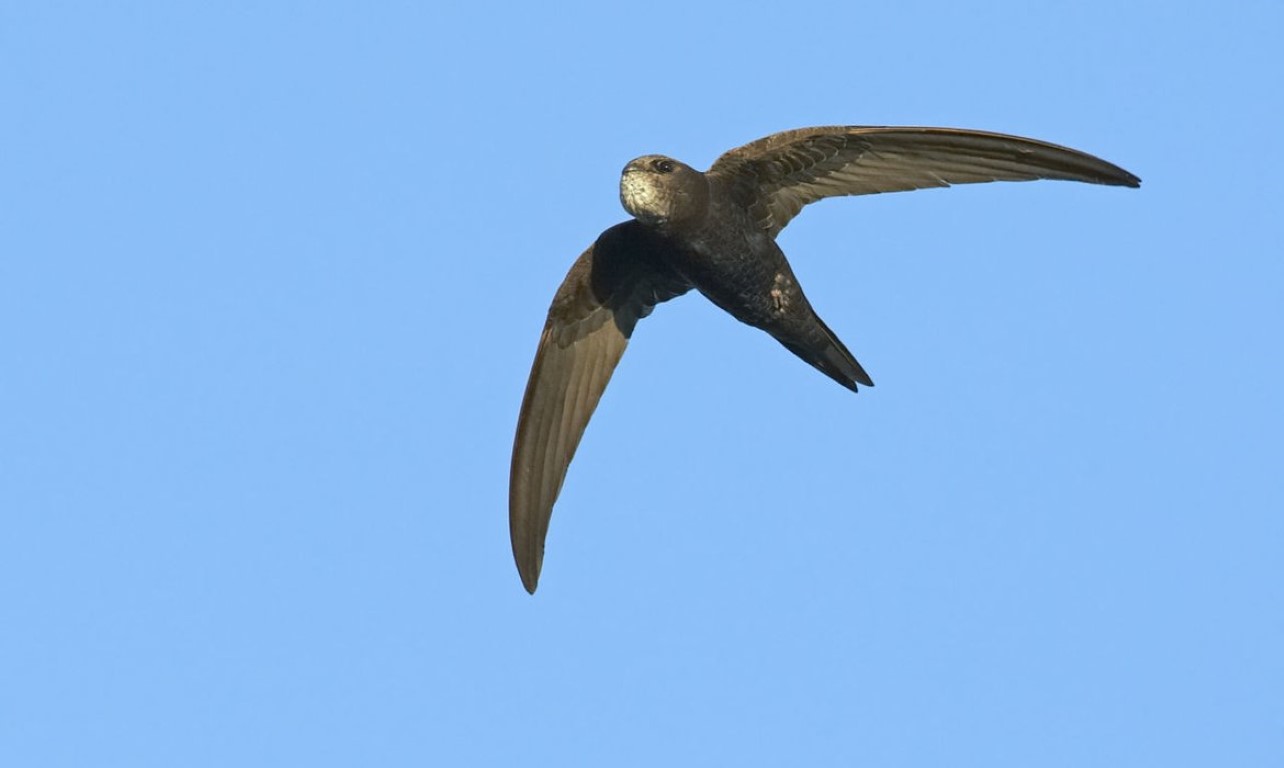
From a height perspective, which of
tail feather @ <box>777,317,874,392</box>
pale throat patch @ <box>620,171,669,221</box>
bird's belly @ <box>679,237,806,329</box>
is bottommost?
tail feather @ <box>777,317,874,392</box>

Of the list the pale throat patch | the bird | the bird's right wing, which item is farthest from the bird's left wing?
the bird's right wing

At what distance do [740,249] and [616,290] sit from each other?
1170mm

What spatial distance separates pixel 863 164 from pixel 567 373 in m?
2.26

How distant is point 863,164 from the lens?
41.7 ft

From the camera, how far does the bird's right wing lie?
43.5ft

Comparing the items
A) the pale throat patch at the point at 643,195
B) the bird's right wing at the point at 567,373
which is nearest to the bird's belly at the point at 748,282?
the pale throat patch at the point at 643,195

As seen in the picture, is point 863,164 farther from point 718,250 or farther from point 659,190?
point 659,190

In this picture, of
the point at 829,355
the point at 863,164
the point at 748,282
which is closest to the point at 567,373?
the point at 748,282

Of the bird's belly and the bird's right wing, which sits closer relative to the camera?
the bird's belly

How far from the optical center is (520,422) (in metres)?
13.4

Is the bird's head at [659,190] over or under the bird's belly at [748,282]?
over

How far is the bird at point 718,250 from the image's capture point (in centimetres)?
1220

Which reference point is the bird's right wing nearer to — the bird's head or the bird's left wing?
the bird's left wing

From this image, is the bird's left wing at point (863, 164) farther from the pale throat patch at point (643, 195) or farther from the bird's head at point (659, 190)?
the pale throat patch at point (643, 195)
